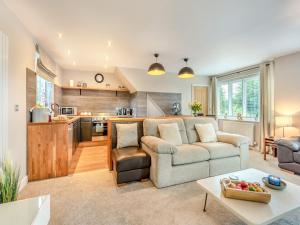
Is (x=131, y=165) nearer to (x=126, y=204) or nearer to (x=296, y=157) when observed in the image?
(x=126, y=204)

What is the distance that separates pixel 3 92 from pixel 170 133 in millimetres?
2601

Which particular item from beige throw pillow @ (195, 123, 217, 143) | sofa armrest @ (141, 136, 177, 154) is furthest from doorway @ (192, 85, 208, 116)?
sofa armrest @ (141, 136, 177, 154)

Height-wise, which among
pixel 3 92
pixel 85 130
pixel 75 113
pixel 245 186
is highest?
pixel 3 92

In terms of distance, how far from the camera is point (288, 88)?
3.82 meters

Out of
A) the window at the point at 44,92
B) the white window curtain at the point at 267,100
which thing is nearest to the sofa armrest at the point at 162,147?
the window at the point at 44,92

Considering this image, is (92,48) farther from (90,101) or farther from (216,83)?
(216,83)

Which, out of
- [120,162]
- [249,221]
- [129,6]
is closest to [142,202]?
[120,162]

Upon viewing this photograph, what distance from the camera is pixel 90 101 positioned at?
5.81m

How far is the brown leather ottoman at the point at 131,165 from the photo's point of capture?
240 cm

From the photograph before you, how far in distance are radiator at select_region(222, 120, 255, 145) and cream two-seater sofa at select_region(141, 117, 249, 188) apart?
6.64 feet

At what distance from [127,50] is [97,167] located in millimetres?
2744

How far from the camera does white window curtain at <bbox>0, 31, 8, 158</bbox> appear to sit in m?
1.88

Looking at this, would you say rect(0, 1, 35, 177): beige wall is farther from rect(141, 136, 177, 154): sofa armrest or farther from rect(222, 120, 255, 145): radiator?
rect(222, 120, 255, 145): radiator

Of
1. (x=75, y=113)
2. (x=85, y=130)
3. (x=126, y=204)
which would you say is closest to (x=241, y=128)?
(x=126, y=204)
